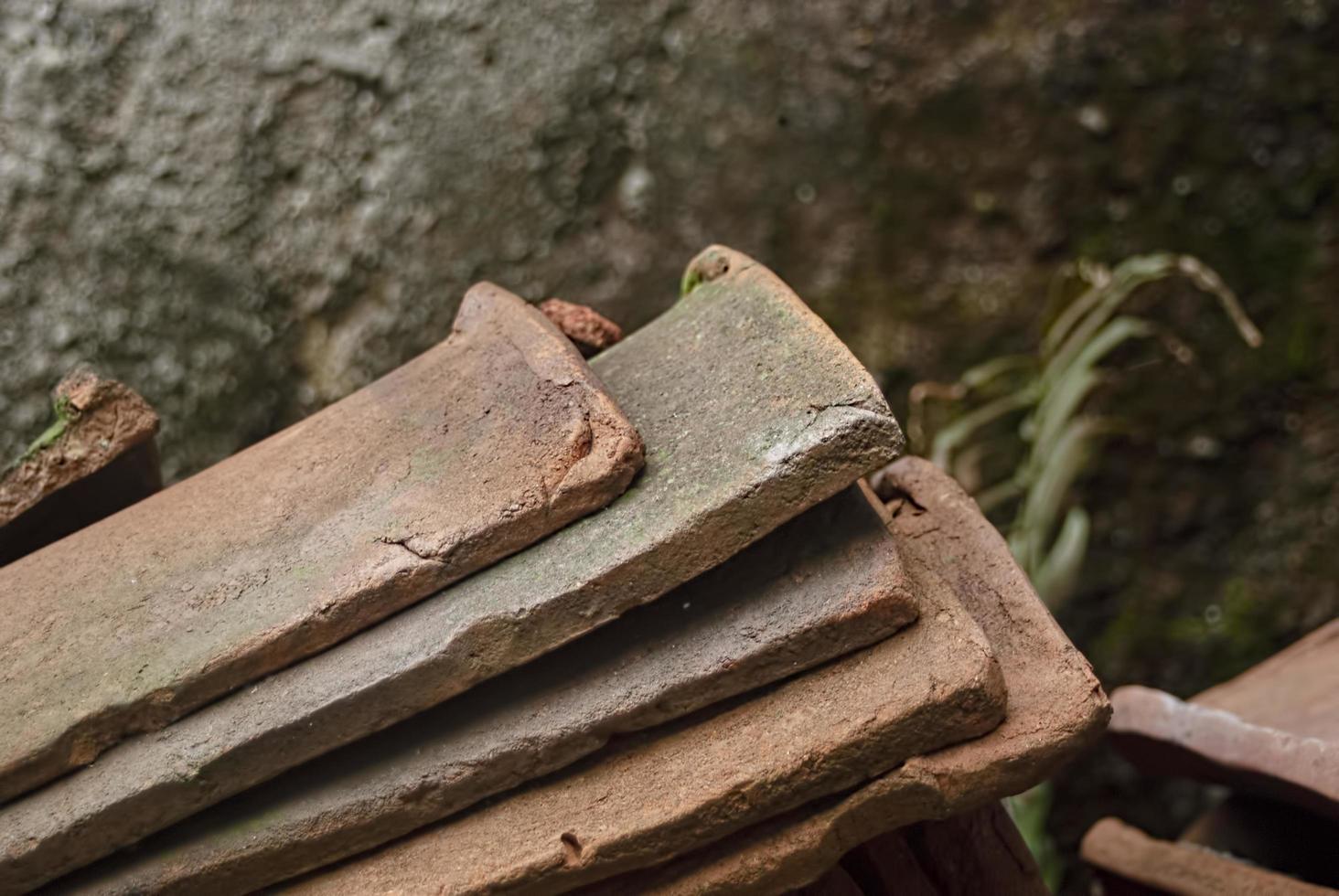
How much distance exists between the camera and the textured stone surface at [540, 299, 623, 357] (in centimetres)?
152

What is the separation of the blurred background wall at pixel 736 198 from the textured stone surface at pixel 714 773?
1205mm

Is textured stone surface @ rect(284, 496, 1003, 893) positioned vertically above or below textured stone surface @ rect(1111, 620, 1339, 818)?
above

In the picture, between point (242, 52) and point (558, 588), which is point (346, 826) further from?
point (242, 52)

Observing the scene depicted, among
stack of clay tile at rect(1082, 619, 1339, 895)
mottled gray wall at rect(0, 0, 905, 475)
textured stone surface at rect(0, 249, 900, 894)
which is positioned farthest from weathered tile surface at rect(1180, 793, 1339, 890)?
mottled gray wall at rect(0, 0, 905, 475)

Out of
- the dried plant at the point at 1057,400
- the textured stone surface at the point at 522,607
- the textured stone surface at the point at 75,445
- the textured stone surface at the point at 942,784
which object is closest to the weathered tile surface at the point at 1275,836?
the dried plant at the point at 1057,400

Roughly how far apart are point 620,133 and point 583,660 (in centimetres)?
129

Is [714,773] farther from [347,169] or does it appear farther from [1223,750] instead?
[347,169]

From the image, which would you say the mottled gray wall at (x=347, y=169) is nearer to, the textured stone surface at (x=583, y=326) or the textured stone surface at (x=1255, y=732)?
the textured stone surface at (x=583, y=326)

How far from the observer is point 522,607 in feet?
3.50

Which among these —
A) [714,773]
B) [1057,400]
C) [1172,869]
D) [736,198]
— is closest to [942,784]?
[714,773]

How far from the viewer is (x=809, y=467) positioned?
1067mm

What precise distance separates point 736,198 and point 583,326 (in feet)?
2.65

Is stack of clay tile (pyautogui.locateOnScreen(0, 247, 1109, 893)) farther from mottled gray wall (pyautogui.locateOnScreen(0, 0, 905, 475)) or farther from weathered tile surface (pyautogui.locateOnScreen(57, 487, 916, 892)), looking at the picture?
mottled gray wall (pyautogui.locateOnScreen(0, 0, 905, 475))

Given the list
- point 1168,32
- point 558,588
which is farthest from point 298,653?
point 1168,32
